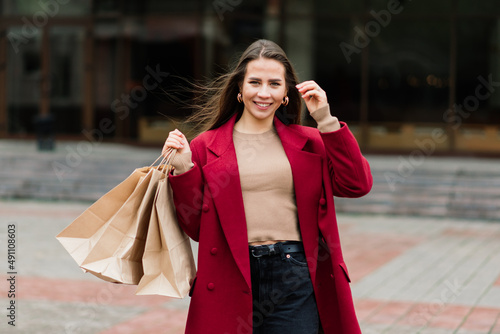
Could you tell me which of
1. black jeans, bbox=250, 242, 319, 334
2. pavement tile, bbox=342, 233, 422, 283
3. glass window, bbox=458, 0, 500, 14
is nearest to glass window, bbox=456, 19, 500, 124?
glass window, bbox=458, 0, 500, 14

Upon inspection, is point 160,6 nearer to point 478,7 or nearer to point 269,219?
point 478,7

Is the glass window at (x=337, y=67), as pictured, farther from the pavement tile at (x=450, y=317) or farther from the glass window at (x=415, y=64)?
the pavement tile at (x=450, y=317)

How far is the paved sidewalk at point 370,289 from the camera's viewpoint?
20.2 feet

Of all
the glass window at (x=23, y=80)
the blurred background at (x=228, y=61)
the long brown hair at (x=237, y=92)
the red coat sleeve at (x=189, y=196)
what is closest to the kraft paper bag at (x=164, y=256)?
the red coat sleeve at (x=189, y=196)

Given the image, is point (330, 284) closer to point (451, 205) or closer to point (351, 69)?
point (451, 205)

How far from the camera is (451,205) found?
13.0 metres

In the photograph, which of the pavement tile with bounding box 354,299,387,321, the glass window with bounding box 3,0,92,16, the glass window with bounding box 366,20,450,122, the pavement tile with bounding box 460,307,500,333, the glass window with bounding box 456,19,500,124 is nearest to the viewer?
the pavement tile with bounding box 460,307,500,333

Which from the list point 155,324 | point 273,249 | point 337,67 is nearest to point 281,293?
point 273,249

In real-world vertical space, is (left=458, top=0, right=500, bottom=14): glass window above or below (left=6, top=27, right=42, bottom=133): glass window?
above

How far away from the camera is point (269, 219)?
3223 millimetres

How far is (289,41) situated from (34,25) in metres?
7.13

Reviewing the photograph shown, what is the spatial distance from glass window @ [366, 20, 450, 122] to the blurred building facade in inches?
0.9

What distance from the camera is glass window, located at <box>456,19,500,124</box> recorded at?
18.1m

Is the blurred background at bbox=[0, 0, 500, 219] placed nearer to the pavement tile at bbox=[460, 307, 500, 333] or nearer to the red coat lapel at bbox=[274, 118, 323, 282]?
the pavement tile at bbox=[460, 307, 500, 333]
